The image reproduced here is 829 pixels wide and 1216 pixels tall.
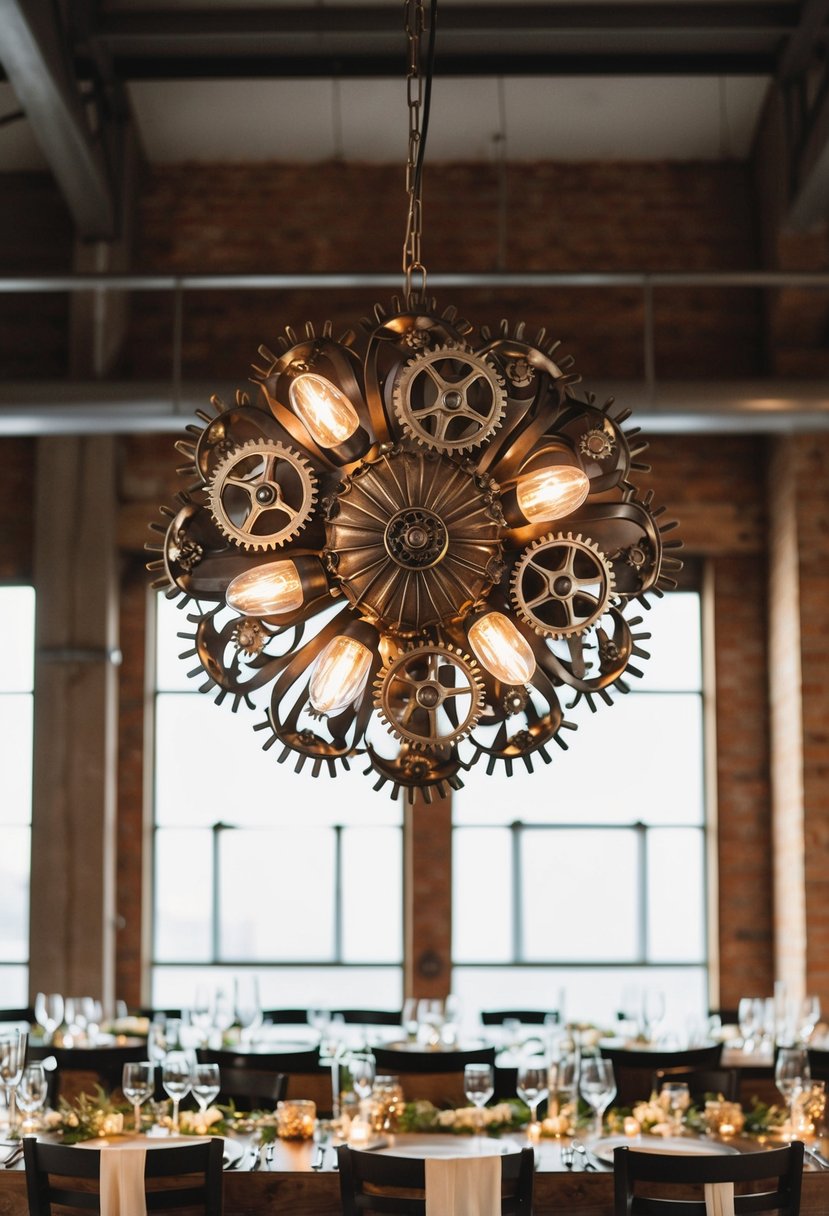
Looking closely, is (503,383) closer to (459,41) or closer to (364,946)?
(459,41)

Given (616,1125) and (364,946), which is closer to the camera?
(616,1125)

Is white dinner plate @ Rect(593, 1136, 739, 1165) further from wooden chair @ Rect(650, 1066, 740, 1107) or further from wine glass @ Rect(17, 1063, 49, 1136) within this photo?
wine glass @ Rect(17, 1063, 49, 1136)

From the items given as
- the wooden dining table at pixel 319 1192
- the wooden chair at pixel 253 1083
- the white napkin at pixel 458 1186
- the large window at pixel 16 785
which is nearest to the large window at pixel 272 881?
the large window at pixel 16 785

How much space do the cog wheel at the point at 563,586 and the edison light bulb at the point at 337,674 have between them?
0.41 m

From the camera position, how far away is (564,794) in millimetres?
9023

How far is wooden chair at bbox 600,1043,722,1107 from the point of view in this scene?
5.76m

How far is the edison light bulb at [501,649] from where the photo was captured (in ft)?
12.1

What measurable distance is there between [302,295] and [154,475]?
4.55ft

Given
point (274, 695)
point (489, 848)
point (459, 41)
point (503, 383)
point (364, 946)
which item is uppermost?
point (459, 41)

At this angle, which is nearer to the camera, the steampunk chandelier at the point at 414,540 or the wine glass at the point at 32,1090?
the steampunk chandelier at the point at 414,540

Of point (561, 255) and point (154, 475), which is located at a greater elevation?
point (561, 255)

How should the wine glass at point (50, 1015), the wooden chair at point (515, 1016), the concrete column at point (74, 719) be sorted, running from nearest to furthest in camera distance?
the wine glass at point (50, 1015) → the wooden chair at point (515, 1016) → the concrete column at point (74, 719)

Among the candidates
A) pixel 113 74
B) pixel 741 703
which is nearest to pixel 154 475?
pixel 113 74

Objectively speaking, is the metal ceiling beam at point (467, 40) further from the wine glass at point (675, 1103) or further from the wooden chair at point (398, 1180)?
the wooden chair at point (398, 1180)
